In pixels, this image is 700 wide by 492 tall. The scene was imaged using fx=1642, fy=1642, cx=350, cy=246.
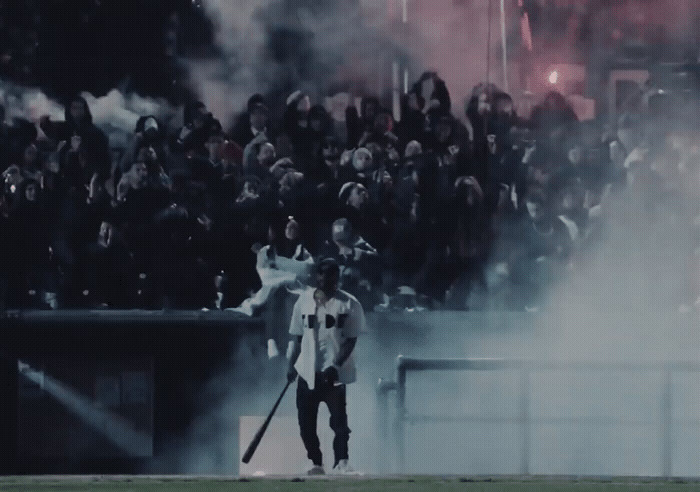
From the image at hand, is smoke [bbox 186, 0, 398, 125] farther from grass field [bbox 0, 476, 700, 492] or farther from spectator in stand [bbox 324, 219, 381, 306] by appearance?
grass field [bbox 0, 476, 700, 492]

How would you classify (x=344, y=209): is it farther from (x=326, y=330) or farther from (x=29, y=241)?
(x=29, y=241)

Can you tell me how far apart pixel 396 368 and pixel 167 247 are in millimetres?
2673

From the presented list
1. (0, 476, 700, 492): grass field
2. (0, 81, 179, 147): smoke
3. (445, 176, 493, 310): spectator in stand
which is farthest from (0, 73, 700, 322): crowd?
(0, 476, 700, 492): grass field

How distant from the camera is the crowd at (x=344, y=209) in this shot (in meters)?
13.4

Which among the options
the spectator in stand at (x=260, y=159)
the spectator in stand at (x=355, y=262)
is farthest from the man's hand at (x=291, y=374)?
the spectator in stand at (x=260, y=159)

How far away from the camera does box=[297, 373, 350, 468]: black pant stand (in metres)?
11.6

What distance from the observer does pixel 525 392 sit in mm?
11664

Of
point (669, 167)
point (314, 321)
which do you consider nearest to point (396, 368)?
point (314, 321)

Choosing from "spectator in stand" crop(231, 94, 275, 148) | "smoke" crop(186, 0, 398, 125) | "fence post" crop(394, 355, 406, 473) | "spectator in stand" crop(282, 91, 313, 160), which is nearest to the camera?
"fence post" crop(394, 355, 406, 473)

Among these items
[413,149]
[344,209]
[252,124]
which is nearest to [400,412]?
[344,209]

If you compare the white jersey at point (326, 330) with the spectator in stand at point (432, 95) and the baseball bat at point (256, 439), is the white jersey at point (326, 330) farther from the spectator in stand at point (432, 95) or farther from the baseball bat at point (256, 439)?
the spectator in stand at point (432, 95)

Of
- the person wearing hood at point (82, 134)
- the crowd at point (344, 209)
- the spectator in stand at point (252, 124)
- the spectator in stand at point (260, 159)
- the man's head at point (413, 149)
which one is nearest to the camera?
the crowd at point (344, 209)

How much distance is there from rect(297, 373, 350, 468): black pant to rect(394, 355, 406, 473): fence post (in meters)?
0.38

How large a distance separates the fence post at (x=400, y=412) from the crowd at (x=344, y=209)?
156cm
